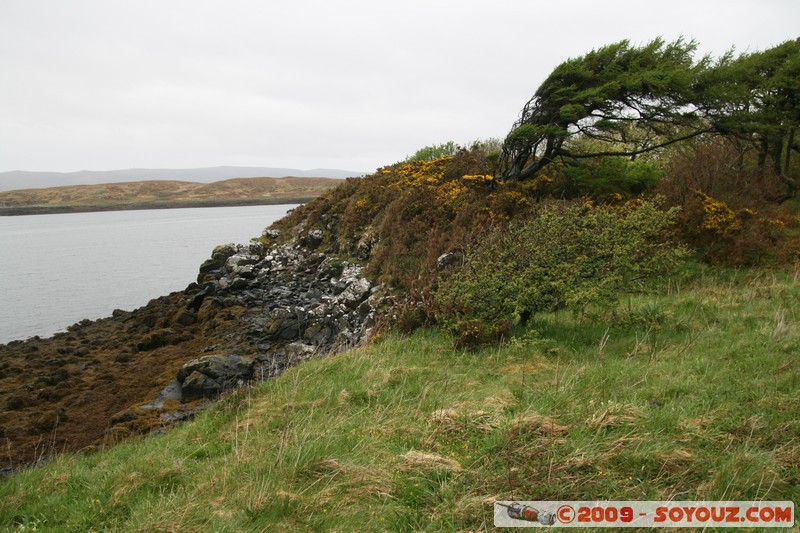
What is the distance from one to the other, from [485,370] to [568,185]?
42.8 feet

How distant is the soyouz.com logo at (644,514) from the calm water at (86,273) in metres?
23.6

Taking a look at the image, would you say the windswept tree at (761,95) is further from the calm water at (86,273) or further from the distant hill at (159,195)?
the distant hill at (159,195)

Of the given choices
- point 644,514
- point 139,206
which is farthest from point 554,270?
point 139,206

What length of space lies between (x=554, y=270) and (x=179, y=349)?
13.2m

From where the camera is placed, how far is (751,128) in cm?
1534

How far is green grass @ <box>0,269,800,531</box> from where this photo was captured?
13.6 feet

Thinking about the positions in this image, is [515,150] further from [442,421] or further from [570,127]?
[442,421]

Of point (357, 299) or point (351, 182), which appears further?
point (351, 182)

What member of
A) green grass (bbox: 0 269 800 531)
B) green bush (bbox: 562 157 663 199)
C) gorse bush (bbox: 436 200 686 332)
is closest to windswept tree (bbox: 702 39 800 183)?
green bush (bbox: 562 157 663 199)

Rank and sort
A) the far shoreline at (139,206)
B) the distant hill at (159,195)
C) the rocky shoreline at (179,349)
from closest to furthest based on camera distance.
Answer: the rocky shoreline at (179,349)
the far shoreline at (139,206)
the distant hill at (159,195)

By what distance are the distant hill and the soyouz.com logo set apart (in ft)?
338

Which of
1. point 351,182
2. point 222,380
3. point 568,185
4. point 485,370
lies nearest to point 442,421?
point 485,370

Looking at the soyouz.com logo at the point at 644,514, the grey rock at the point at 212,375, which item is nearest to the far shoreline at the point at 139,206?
the grey rock at the point at 212,375

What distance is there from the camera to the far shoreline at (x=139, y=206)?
349 feet
